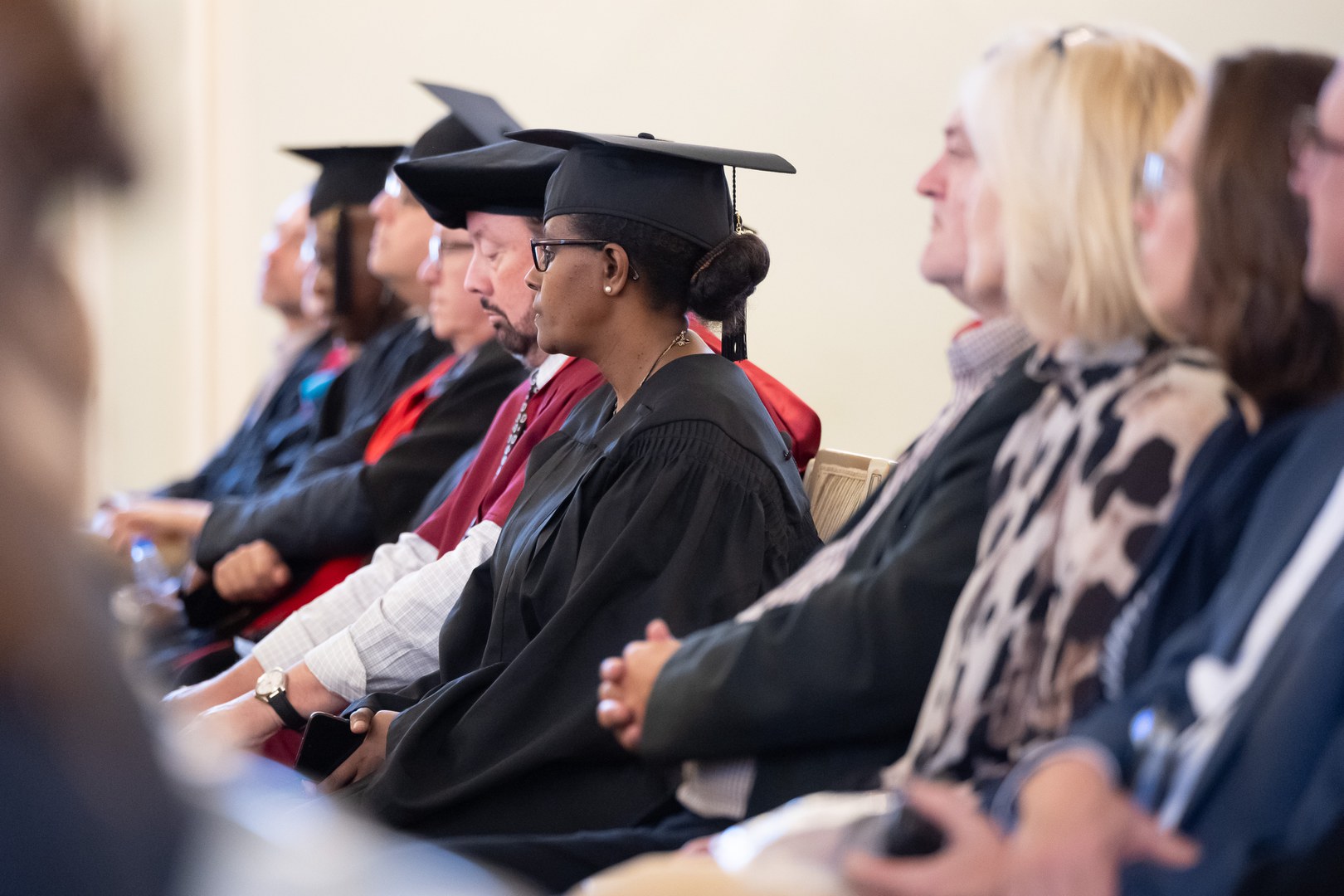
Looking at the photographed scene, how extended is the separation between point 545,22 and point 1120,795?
4302mm

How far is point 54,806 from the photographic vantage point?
77 centimetres

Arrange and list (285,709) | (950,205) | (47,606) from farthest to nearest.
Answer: (285,709)
(950,205)
(47,606)

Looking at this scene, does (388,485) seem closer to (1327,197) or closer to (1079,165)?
(1079,165)

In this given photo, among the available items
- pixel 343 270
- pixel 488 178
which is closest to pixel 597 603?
pixel 488 178

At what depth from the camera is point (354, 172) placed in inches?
185

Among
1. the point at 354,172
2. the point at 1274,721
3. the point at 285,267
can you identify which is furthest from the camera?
the point at 285,267

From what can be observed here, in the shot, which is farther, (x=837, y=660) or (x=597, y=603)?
(x=597, y=603)

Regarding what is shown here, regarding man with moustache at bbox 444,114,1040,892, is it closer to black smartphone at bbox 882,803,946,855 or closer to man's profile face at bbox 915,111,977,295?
man's profile face at bbox 915,111,977,295

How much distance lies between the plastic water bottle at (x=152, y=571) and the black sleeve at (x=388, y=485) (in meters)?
0.49

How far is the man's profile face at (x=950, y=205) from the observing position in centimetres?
164

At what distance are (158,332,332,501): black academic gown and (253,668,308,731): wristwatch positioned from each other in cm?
246

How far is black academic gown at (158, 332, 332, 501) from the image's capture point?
16.4ft

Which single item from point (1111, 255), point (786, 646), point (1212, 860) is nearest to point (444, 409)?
point (786, 646)

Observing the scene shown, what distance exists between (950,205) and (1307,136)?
49cm
